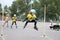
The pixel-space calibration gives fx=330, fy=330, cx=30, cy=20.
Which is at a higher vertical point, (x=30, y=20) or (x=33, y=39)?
(x=30, y=20)

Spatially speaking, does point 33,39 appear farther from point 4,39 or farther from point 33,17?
point 33,17

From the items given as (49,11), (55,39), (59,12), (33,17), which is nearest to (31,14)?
(33,17)

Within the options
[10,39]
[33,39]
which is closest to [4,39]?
[10,39]

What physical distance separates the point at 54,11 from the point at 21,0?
4909 cm

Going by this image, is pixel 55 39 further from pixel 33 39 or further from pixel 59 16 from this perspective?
pixel 59 16

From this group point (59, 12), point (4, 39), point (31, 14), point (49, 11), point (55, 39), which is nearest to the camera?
point (31, 14)

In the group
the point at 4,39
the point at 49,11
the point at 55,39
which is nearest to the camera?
the point at 4,39

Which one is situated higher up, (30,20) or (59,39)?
(30,20)

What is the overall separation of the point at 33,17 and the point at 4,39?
9364mm

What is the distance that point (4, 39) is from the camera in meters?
20.5

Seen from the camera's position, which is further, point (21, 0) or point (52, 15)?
point (52, 15)

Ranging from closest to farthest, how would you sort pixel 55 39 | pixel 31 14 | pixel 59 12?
pixel 31 14 → pixel 55 39 → pixel 59 12

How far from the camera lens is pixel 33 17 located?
11.3 metres

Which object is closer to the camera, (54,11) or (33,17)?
(33,17)
